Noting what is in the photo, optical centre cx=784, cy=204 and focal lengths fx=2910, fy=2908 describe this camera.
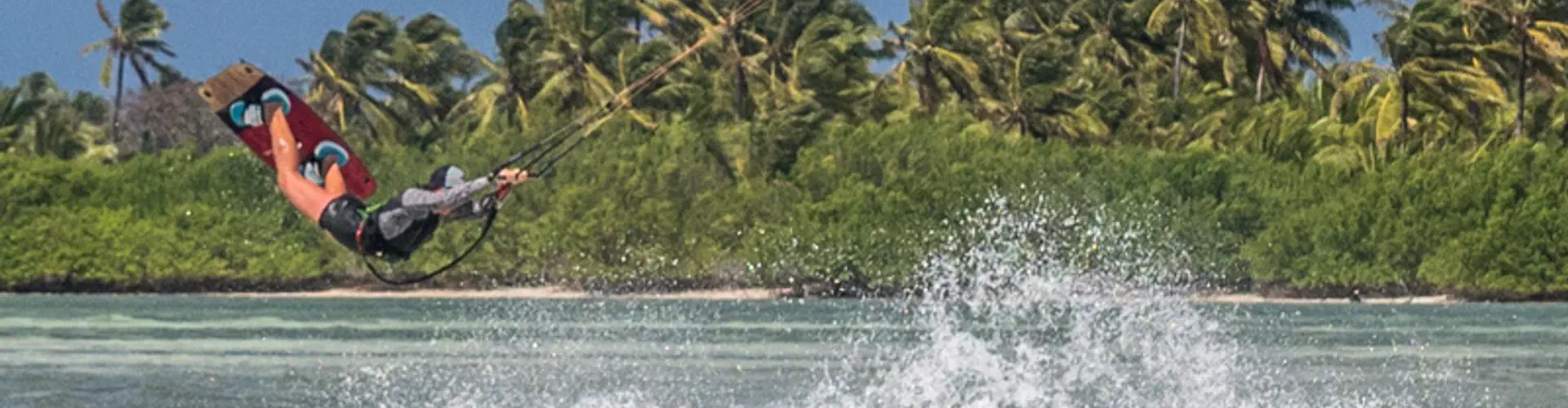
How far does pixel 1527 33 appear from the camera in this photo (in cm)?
7181

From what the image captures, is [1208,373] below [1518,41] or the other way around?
below

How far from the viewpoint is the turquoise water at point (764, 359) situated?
29906 millimetres

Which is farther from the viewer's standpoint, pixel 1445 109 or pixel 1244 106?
pixel 1244 106

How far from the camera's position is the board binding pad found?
20312 mm

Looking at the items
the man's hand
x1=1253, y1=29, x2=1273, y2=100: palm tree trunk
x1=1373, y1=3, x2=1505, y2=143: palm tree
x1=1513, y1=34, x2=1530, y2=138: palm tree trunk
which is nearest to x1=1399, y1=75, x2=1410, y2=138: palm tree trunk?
x1=1373, y1=3, x2=1505, y2=143: palm tree

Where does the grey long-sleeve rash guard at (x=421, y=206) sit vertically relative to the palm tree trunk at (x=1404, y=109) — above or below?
below

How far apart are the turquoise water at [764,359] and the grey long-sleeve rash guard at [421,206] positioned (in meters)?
6.27

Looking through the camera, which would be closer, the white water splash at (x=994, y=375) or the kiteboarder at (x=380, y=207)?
the kiteboarder at (x=380, y=207)

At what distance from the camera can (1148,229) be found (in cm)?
→ 7069

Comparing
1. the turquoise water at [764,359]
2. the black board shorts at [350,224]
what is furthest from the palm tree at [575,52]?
the black board shorts at [350,224]

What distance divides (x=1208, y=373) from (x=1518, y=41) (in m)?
45.1

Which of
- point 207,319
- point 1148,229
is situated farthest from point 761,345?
point 1148,229

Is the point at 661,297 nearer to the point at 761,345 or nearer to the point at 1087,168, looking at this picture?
the point at 1087,168

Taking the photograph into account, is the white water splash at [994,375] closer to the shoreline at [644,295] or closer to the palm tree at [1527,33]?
the shoreline at [644,295]
